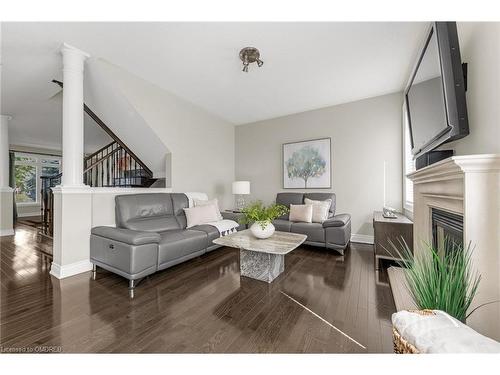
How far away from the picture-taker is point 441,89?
51.4 inches

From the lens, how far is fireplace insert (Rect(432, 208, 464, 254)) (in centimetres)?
127

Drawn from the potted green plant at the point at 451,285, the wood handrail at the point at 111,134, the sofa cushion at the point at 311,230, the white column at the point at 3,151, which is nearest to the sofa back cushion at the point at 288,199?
the sofa cushion at the point at 311,230

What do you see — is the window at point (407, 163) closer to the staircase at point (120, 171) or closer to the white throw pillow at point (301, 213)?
the white throw pillow at point (301, 213)

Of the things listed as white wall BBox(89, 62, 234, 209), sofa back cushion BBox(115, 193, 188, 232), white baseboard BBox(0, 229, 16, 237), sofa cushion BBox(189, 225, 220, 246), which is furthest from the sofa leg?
white baseboard BBox(0, 229, 16, 237)

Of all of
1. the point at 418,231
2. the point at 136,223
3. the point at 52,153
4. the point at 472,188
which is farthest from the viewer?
the point at 52,153

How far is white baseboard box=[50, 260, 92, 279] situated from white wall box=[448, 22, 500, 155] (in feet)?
12.4

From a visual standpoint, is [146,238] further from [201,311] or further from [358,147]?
[358,147]

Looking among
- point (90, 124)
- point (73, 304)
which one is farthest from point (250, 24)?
point (90, 124)

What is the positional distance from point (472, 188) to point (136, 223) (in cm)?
322

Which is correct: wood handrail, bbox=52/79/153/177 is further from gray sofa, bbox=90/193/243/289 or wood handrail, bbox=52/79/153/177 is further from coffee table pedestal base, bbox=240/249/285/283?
coffee table pedestal base, bbox=240/249/285/283

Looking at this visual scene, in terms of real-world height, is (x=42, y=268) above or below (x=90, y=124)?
below

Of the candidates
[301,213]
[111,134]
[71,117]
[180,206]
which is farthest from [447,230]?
[111,134]

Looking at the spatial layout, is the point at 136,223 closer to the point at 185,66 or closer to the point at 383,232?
the point at 185,66

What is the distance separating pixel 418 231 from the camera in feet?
6.30
